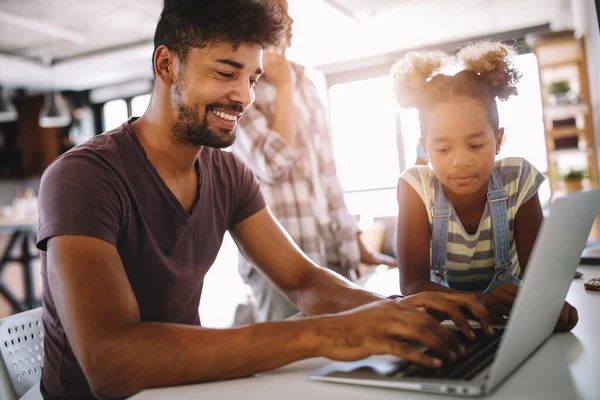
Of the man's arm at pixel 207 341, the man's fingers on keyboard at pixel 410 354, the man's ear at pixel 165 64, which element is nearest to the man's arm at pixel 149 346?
the man's arm at pixel 207 341

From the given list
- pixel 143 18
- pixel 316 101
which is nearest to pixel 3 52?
pixel 143 18

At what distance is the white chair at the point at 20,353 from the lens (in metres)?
0.98

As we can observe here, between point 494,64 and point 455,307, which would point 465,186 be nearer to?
point 494,64

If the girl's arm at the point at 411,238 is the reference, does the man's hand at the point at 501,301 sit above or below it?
below

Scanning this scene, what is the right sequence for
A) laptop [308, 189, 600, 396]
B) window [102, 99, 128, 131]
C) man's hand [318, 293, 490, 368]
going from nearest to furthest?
laptop [308, 189, 600, 396] → man's hand [318, 293, 490, 368] → window [102, 99, 128, 131]

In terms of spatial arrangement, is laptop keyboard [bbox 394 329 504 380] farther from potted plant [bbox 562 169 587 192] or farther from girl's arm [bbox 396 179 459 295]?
potted plant [bbox 562 169 587 192]

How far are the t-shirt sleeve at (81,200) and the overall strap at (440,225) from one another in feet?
2.22

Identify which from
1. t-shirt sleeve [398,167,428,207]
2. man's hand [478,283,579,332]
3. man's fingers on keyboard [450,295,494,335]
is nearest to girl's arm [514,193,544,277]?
t-shirt sleeve [398,167,428,207]

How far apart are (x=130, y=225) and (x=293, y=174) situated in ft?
3.17

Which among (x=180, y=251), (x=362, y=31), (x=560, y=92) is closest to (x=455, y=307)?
(x=180, y=251)

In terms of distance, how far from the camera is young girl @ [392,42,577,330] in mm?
1140

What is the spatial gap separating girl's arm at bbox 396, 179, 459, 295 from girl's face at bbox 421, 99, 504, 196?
0.28 ft

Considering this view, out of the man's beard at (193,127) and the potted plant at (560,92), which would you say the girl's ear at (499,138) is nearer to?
the man's beard at (193,127)

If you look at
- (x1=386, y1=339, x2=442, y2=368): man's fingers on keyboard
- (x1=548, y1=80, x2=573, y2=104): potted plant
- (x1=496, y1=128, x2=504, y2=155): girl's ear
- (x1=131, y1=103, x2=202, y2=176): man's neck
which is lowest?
(x1=386, y1=339, x2=442, y2=368): man's fingers on keyboard
